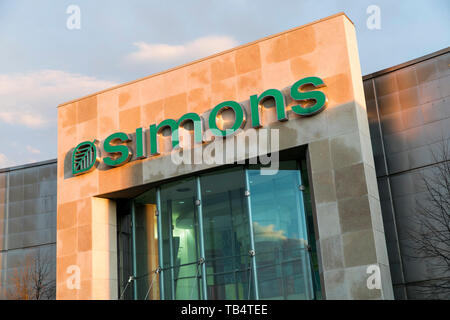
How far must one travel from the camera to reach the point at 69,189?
25.5 metres

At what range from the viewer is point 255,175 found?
2222 cm

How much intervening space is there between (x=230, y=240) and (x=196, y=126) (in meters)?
4.28

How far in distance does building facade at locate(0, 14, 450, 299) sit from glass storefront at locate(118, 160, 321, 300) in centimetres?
5

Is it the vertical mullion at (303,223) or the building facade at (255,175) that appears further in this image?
the vertical mullion at (303,223)

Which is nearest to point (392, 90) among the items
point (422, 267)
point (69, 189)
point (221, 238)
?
point (422, 267)

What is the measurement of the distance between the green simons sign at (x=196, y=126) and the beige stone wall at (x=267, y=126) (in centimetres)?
30

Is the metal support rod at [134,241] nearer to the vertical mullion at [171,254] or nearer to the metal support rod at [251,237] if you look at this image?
the vertical mullion at [171,254]

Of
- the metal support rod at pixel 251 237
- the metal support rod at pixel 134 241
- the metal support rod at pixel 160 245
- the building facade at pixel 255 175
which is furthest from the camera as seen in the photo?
the metal support rod at pixel 134 241

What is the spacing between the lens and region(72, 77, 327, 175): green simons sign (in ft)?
→ 69.6

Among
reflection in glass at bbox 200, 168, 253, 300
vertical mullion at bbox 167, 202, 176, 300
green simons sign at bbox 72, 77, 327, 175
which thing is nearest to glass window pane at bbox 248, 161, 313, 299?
reflection in glass at bbox 200, 168, 253, 300

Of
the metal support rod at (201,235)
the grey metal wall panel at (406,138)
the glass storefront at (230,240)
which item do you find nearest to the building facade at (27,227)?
the glass storefront at (230,240)

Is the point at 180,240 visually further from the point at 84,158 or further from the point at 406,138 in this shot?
the point at 406,138

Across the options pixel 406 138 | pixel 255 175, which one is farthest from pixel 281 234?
pixel 406 138

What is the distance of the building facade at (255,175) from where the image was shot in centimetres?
2039
